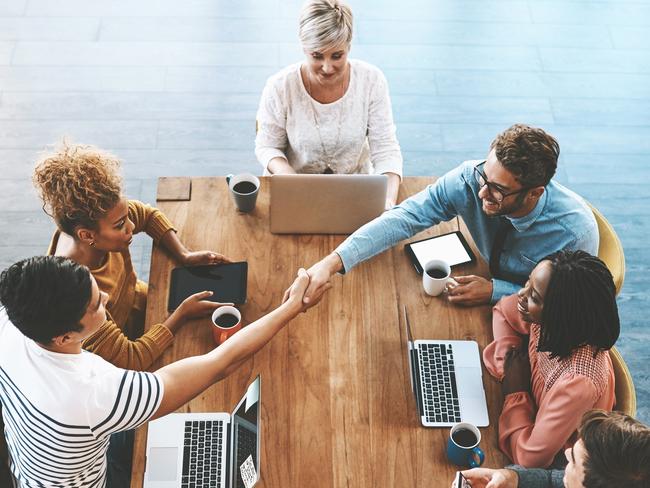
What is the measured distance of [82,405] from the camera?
5.60 feet

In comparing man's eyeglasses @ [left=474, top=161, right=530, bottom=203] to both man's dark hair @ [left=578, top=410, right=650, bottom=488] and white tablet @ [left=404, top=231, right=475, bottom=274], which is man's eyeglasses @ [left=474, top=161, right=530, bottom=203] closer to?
white tablet @ [left=404, top=231, right=475, bottom=274]

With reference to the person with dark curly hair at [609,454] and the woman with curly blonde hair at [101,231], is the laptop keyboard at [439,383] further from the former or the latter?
the woman with curly blonde hair at [101,231]

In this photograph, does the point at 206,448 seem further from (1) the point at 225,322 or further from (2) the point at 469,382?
(2) the point at 469,382

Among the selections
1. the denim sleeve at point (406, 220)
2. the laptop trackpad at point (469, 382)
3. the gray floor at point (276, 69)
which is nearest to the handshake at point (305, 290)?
the denim sleeve at point (406, 220)

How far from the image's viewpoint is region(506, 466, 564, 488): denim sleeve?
6.29 ft

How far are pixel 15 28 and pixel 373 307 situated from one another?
3.06 meters

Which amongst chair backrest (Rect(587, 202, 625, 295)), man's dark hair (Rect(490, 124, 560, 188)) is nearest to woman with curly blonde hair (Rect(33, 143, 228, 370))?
man's dark hair (Rect(490, 124, 560, 188))

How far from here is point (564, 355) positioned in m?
1.96

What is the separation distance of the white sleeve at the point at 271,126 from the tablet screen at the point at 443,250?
2.39 ft

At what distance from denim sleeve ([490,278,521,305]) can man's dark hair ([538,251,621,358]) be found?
0.36 m

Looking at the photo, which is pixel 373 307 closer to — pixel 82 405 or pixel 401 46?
pixel 82 405

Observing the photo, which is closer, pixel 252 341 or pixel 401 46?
pixel 252 341

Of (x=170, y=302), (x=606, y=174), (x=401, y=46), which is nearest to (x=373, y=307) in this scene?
(x=170, y=302)

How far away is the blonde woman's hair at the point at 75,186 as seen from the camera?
2135mm
